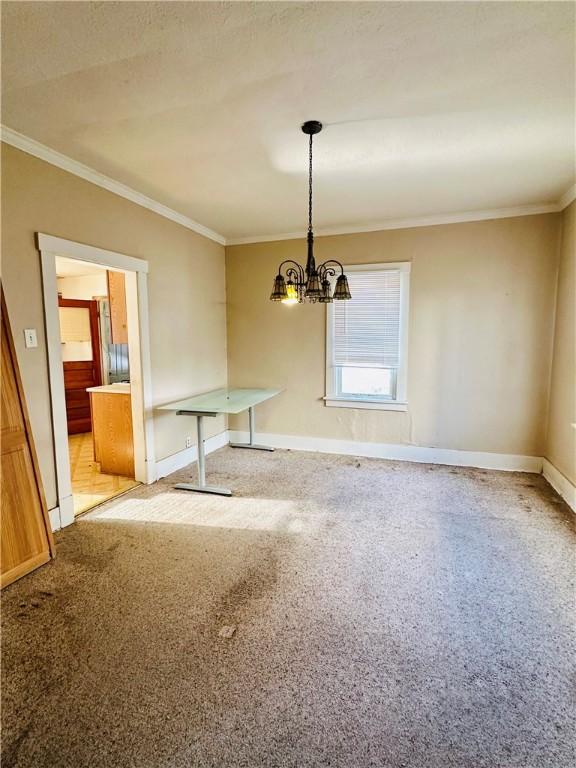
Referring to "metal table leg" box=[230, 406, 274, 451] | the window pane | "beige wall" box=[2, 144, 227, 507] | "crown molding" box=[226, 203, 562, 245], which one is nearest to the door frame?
"beige wall" box=[2, 144, 227, 507]

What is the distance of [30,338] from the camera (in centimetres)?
256

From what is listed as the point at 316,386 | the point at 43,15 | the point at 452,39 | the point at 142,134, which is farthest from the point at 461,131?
the point at 316,386

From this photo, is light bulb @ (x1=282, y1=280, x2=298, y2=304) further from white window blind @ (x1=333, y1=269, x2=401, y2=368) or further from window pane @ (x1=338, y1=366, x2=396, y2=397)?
window pane @ (x1=338, y1=366, x2=396, y2=397)

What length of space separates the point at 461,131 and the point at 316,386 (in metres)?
2.94

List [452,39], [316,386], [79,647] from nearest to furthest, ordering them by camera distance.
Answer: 1. [452,39]
2. [79,647]
3. [316,386]

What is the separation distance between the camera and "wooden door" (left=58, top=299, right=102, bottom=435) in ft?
18.9

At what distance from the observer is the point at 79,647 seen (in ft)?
5.73

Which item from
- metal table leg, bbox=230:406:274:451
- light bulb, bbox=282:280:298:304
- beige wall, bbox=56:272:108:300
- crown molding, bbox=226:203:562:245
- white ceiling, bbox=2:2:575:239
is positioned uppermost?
white ceiling, bbox=2:2:575:239

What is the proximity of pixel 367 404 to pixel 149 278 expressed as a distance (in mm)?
2741

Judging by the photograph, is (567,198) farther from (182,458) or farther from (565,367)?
(182,458)

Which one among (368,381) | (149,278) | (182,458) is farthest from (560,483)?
(149,278)

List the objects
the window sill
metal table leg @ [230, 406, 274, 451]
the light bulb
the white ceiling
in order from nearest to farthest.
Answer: the white ceiling < the light bulb < the window sill < metal table leg @ [230, 406, 274, 451]

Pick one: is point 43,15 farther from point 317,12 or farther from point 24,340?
point 24,340

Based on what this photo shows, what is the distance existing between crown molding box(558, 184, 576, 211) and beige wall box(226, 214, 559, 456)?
6.8 inches
